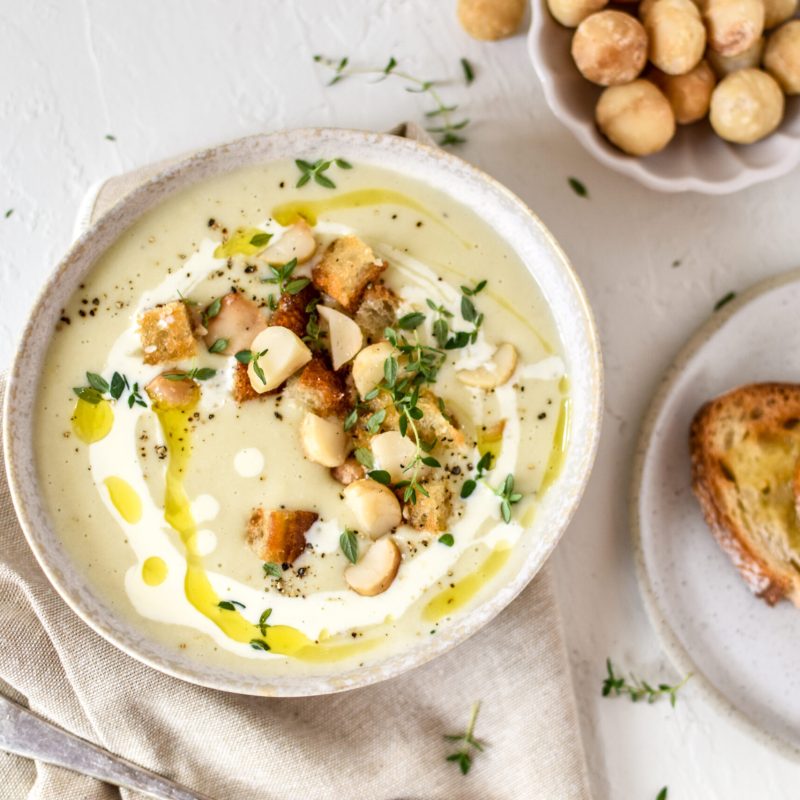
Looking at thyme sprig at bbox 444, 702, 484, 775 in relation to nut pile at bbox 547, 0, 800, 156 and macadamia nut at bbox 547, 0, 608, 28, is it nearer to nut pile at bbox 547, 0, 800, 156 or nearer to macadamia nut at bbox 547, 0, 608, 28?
nut pile at bbox 547, 0, 800, 156

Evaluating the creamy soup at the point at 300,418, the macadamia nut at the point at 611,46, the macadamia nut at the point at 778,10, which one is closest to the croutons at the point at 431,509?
the creamy soup at the point at 300,418

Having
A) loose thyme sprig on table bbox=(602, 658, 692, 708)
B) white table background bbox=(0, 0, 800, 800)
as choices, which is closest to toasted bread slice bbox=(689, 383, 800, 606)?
white table background bbox=(0, 0, 800, 800)

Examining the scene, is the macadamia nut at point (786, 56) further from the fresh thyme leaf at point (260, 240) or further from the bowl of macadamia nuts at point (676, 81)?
the fresh thyme leaf at point (260, 240)

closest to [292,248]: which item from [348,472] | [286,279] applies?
[286,279]

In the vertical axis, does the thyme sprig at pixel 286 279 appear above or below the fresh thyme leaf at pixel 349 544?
above

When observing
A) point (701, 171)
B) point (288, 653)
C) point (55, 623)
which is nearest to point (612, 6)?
point (701, 171)

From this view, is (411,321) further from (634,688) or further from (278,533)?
(634,688)

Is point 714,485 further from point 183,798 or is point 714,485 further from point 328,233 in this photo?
point 183,798
